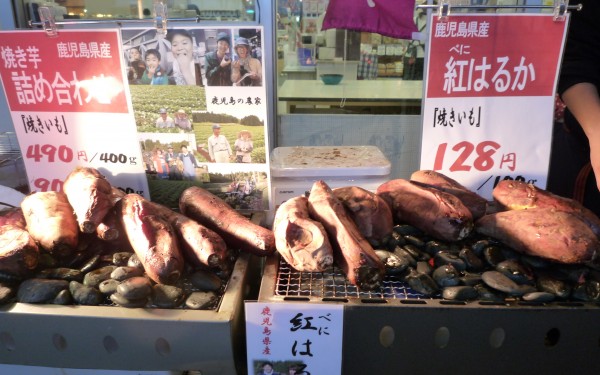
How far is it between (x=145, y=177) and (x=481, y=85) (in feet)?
4.22

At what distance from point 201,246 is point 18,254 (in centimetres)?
47

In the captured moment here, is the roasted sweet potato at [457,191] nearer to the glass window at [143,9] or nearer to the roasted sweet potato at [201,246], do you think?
the roasted sweet potato at [201,246]

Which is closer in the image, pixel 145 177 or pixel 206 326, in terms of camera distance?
pixel 206 326

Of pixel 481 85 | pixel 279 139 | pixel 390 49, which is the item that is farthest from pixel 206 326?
pixel 390 49

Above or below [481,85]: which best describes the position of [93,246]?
below

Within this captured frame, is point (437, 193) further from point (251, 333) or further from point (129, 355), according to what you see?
point (129, 355)

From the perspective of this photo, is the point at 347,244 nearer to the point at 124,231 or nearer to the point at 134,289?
the point at 134,289

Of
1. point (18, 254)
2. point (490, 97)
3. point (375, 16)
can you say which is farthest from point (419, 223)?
point (375, 16)

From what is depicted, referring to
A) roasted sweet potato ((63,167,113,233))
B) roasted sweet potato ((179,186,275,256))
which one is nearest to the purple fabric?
roasted sweet potato ((179,186,275,256))

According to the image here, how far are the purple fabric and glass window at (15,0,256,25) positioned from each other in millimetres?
675

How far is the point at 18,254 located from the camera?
1.11 m

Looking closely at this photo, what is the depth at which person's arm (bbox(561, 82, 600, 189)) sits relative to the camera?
1450 mm

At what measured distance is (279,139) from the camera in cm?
373

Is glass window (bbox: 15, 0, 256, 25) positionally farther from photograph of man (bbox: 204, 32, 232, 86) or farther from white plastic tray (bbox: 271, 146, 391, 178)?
photograph of man (bbox: 204, 32, 232, 86)
